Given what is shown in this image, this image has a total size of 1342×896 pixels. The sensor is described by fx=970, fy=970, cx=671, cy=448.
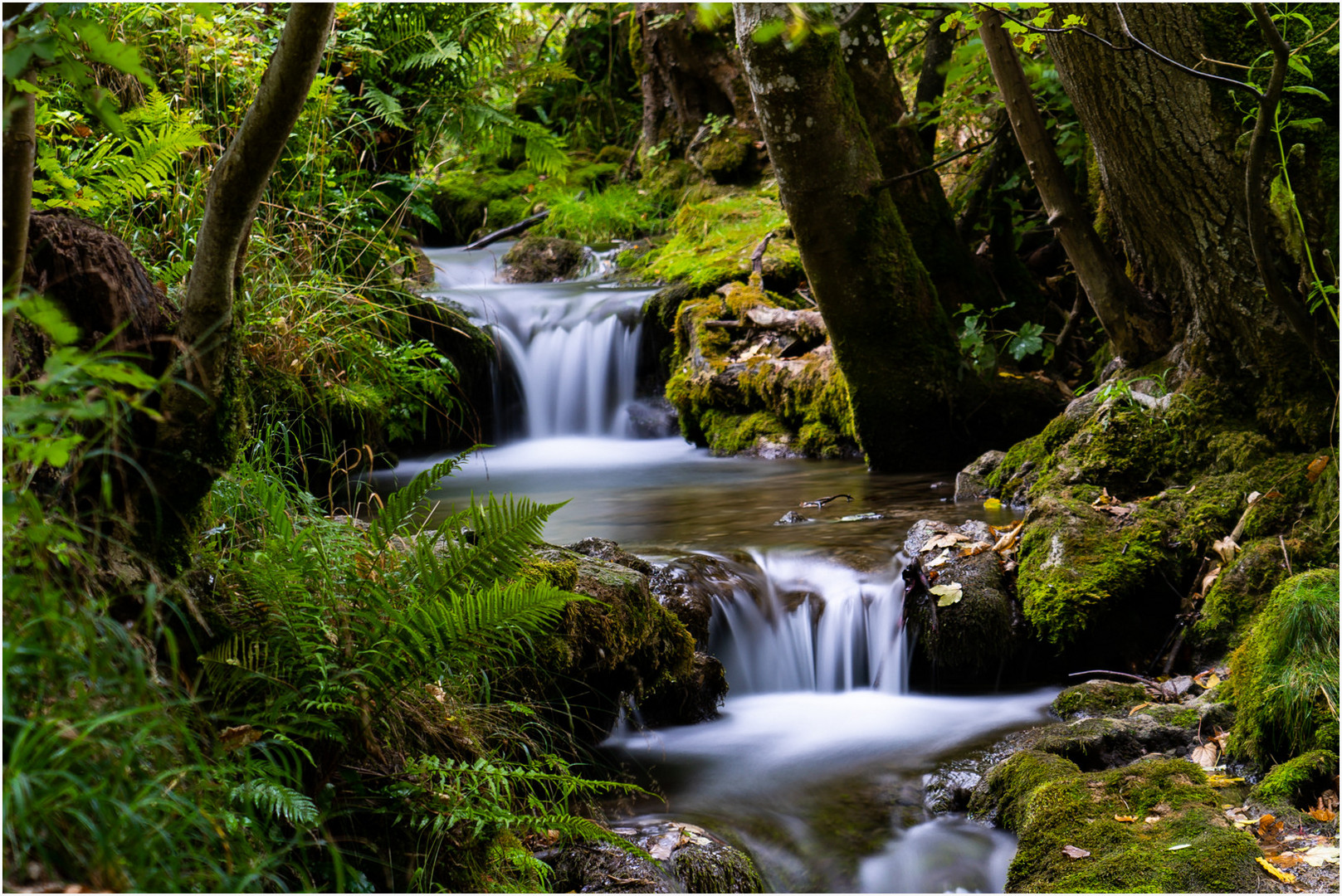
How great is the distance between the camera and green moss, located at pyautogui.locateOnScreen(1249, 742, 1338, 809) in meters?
Answer: 2.62

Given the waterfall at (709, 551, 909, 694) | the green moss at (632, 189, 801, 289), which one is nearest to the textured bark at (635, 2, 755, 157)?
the green moss at (632, 189, 801, 289)

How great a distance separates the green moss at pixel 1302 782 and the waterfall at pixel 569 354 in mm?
7436

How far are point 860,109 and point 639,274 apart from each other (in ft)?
14.7

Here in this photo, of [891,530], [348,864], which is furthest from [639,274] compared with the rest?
[348,864]

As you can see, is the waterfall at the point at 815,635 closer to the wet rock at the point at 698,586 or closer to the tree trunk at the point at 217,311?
the wet rock at the point at 698,586

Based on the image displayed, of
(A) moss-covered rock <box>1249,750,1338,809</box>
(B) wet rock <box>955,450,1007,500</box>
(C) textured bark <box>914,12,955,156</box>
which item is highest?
(C) textured bark <box>914,12,955,156</box>

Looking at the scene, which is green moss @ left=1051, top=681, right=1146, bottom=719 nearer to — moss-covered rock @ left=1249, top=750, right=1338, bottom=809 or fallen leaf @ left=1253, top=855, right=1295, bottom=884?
moss-covered rock @ left=1249, top=750, right=1338, bottom=809

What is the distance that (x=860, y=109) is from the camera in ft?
24.9

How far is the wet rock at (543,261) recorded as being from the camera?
12242 mm

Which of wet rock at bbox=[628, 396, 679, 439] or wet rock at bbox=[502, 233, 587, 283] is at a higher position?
wet rock at bbox=[502, 233, 587, 283]

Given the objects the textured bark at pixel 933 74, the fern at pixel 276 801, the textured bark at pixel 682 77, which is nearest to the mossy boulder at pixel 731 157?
the textured bark at pixel 682 77

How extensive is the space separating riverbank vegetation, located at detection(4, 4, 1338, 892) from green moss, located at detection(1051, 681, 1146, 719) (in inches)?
10.8

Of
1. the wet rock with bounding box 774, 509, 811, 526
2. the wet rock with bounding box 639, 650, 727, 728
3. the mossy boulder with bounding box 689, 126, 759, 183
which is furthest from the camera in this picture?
the mossy boulder with bounding box 689, 126, 759, 183

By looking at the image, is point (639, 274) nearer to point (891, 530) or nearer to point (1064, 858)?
point (891, 530)
